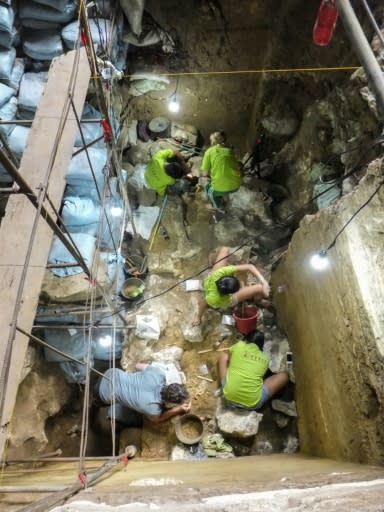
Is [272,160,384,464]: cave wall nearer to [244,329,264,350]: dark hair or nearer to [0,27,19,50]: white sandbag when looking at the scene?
[244,329,264,350]: dark hair

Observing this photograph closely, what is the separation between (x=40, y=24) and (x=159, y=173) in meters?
2.70

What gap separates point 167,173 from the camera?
6027 millimetres

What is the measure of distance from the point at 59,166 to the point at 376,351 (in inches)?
124

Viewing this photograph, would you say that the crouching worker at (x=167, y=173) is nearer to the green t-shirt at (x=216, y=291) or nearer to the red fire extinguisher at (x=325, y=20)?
the green t-shirt at (x=216, y=291)

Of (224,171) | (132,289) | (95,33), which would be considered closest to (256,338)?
(132,289)

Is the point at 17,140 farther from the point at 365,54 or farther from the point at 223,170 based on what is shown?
Result: the point at 365,54

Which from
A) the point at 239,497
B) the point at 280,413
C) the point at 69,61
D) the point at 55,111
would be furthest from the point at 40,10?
the point at 280,413

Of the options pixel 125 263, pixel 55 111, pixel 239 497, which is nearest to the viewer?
pixel 239 497

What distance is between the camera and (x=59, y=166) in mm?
3129

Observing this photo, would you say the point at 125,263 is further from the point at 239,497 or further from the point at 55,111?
the point at 239,497

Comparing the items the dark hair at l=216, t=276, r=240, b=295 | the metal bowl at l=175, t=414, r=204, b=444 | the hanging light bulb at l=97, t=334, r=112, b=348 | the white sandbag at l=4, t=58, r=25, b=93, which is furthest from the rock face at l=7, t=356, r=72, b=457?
the white sandbag at l=4, t=58, r=25, b=93

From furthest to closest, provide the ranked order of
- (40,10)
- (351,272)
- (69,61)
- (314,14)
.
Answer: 1. (314,14)
2. (40,10)
3. (69,61)
4. (351,272)

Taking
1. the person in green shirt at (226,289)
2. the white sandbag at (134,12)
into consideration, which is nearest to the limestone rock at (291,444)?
the person in green shirt at (226,289)

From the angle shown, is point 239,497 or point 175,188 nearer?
point 239,497
